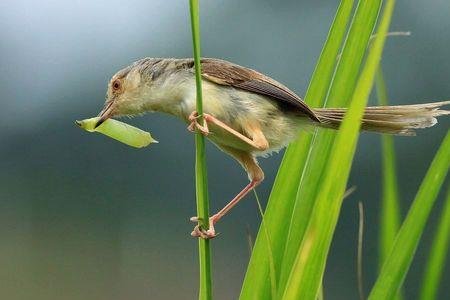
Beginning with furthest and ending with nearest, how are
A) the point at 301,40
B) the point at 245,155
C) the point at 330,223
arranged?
the point at 301,40, the point at 245,155, the point at 330,223

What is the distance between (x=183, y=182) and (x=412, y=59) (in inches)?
132

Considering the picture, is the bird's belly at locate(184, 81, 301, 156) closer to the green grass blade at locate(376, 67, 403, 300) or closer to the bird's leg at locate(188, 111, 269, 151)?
the bird's leg at locate(188, 111, 269, 151)

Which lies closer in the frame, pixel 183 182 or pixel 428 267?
pixel 428 267

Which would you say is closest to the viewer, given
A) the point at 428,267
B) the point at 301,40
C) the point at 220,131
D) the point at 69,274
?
the point at 428,267

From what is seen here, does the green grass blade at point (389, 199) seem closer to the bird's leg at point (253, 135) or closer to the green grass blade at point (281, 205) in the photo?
the green grass blade at point (281, 205)

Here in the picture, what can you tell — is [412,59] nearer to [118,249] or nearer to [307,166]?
[118,249]

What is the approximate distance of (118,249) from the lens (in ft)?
29.9

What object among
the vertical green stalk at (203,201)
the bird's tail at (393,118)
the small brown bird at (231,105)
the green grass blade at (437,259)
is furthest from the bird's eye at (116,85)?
the green grass blade at (437,259)

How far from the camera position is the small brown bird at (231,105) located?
151 cm

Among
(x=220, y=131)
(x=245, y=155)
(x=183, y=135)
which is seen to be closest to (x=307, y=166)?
(x=220, y=131)

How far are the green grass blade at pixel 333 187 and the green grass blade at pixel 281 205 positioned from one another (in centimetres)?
15

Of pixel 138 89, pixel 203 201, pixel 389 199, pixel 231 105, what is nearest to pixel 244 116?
pixel 231 105

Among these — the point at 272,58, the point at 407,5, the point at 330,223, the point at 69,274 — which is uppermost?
the point at 407,5

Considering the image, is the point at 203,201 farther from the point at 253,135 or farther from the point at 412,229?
the point at 253,135
